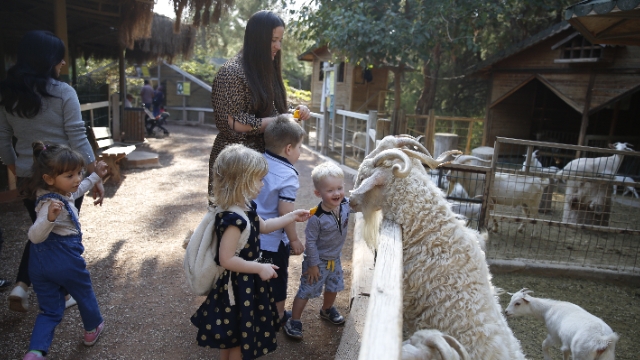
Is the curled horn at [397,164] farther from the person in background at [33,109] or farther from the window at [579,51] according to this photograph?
the window at [579,51]

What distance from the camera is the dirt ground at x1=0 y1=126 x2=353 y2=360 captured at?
3.09 meters

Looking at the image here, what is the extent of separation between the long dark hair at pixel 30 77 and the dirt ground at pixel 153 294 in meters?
1.63

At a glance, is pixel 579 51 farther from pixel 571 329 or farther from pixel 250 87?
pixel 250 87

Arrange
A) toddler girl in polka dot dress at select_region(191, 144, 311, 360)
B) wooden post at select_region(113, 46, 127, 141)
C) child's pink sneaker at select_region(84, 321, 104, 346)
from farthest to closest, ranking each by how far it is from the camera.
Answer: wooden post at select_region(113, 46, 127, 141) < child's pink sneaker at select_region(84, 321, 104, 346) < toddler girl in polka dot dress at select_region(191, 144, 311, 360)

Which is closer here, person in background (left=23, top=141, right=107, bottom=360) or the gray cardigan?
person in background (left=23, top=141, right=107, bottom=360)

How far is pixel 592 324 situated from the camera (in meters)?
3.16

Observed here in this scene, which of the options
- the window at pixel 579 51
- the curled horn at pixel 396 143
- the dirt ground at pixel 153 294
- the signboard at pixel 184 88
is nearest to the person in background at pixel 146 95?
the signboard at pixel 184 88

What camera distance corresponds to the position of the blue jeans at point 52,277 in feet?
8.73

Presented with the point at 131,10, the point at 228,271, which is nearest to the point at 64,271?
the point at 228,271

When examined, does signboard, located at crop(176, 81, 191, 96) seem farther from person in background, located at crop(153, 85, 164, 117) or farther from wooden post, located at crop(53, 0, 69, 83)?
wooden post, located at crop(53, 0, 69, 83)

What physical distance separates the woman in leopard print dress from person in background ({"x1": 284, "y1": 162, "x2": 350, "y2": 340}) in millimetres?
538

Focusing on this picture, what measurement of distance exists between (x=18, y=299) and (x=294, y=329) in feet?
6.52

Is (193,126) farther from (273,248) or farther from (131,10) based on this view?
(273,248)

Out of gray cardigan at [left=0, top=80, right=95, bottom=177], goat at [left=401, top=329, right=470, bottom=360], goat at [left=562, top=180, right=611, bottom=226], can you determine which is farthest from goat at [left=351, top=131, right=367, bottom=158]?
goat at [left=401, top=329, right=470, bottom=360]
